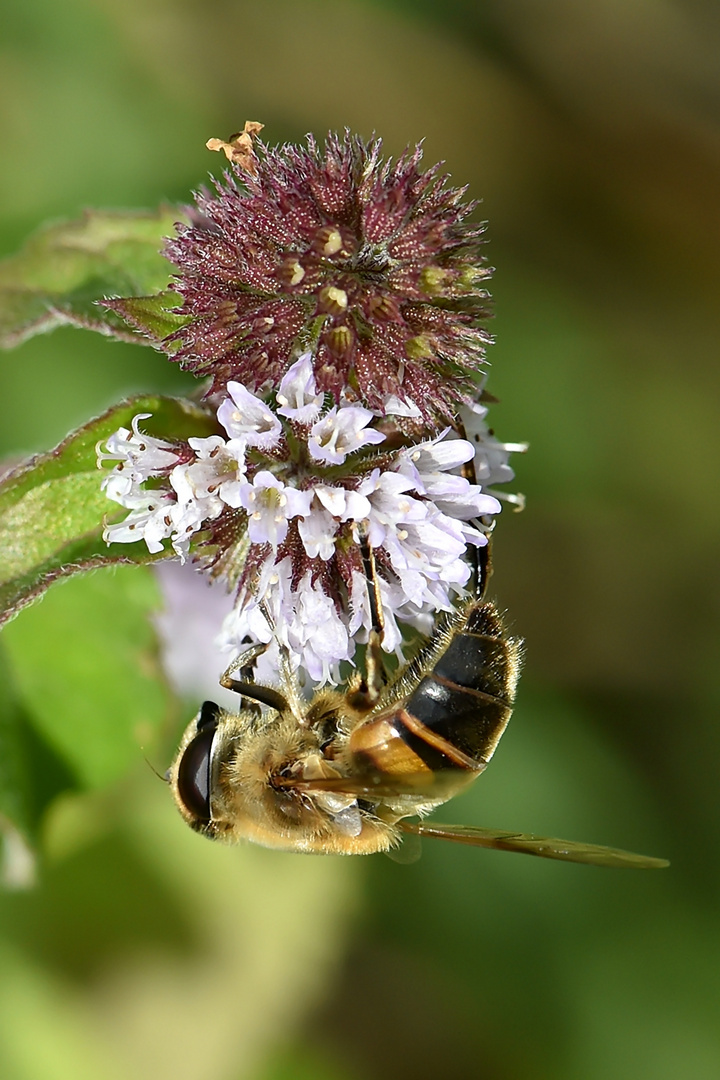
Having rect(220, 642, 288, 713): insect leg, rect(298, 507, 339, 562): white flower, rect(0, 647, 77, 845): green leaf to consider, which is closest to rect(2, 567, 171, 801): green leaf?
rect(0, 647, 77, 845): green leaf

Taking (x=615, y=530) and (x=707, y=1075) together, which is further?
(x=615, y=530)

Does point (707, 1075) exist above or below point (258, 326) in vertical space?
below

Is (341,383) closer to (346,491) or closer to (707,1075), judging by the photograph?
(346,491)

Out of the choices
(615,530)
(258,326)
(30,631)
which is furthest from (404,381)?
(615,530)

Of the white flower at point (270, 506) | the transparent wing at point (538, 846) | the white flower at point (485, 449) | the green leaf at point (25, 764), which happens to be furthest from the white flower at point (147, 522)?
the green leaf at point (25, 764)

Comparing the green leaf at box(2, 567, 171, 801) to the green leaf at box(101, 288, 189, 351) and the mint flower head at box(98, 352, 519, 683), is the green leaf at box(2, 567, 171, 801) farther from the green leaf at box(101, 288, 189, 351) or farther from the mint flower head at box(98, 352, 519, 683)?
the green leaf at box(101, 288, 189, 351)

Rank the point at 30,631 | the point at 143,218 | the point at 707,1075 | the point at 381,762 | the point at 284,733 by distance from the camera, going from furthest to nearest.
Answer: the point at 707,1075 → the point at 30,631 → the point at 143,218 → the point at 284,733 → the point at 381,762

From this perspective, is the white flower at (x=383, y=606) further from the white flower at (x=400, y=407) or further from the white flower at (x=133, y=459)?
the white flower at (x=133, y=459)
